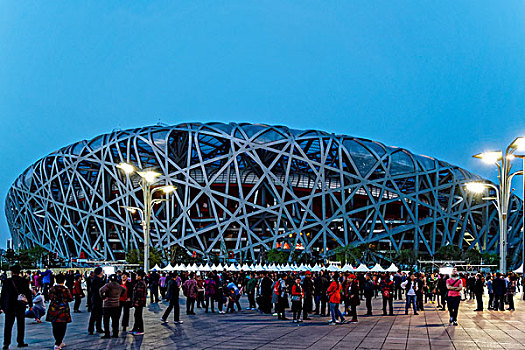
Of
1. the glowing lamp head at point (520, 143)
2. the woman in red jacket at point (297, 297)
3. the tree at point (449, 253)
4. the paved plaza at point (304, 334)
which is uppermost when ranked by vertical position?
the glowing lamp head at point (520, 143)

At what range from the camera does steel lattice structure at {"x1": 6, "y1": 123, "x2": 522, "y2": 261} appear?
66.4 meters

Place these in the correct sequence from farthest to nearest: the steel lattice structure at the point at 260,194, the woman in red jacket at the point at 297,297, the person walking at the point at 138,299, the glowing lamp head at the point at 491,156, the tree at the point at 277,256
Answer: the steel lattice structure at the point at 260,194
the tree at the point at 277,256
the glowing lamp head at the point at 491,156
the woman in red jacket at the point at 297,297
the person walking at the point at 138,299

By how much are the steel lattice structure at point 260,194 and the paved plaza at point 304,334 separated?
48.4 meters

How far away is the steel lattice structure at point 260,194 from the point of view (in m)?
66.4

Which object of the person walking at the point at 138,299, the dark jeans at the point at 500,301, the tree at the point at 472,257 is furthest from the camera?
the tree at the point at 472,257

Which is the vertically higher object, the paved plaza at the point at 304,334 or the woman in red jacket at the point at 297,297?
the woman in red jacket at the point at 297,297

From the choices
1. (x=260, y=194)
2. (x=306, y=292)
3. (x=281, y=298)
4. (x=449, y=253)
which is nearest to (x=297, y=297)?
(x=306, y=292)

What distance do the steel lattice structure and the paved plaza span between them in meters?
48.4

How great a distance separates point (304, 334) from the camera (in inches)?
522

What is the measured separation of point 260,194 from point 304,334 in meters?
57.6

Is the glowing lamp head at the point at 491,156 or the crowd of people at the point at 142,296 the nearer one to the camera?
the crowd of people at the point at 142,296

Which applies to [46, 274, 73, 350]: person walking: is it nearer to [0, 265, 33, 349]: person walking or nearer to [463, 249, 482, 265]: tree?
[0, 265, 33, 349]: person walking

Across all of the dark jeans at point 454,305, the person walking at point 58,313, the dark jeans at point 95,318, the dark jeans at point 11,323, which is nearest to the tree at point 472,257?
the dark jeans at point 454,305

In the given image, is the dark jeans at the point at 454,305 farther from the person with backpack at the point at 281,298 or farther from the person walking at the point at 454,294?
the person with backpack at the point at 281,298
